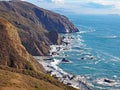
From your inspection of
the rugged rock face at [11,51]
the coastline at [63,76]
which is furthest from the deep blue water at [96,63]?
the rugged rock face at [11,51]

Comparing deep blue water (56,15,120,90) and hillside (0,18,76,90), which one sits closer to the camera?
hillside (0,18,76,90)

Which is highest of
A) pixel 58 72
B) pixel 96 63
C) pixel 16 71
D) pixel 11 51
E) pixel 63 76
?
pixel 11 51

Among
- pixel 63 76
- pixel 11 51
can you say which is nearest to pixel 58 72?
pixel 63 76

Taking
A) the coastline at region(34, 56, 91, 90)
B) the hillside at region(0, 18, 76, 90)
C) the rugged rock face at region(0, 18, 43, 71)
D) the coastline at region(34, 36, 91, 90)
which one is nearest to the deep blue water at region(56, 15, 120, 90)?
the coastline at region(34, 56, 91, 90)

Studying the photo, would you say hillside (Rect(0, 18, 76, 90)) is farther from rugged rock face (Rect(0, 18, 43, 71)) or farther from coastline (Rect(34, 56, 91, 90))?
coastline (Rect(34, 56, 91, 90))

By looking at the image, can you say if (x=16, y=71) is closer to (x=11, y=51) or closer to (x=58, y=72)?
(x=11, y=51)

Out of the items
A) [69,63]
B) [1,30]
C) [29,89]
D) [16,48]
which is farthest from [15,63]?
[69,63]

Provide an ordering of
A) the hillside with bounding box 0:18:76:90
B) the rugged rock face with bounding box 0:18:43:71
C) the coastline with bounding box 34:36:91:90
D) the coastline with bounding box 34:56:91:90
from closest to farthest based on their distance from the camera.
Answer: the hillside with bounding box 0:18:76:90, the rugged rock face with bounding box 0:18:43:71, the coastline with bounding box 34:56:91:90, the coastline with bounding box 34:36:91:90

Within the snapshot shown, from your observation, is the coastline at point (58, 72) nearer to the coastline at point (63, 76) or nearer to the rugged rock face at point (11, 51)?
the coastline at point (63, 76)
